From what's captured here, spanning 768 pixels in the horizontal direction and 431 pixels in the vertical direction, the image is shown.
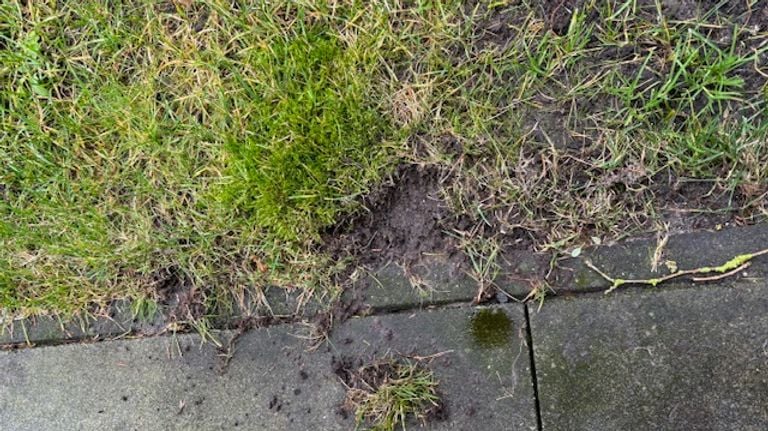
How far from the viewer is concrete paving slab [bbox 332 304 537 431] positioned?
1.85 meters

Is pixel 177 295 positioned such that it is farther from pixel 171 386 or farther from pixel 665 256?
pixel 665 256

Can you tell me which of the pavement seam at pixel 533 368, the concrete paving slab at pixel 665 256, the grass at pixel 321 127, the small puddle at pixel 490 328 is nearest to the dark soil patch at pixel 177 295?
the grass at pixel 321 127

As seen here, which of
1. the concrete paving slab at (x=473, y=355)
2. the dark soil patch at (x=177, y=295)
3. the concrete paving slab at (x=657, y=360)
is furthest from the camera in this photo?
the dark soil patch at (x=177, y=295)

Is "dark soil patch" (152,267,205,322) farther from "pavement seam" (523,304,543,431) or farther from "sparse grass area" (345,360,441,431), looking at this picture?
"pavement seam" (523,304,543,431)

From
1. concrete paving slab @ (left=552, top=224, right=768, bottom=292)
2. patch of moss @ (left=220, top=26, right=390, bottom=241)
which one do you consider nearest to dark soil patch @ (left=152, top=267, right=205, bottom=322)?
patch of moss @ (left=220, top=26, right=390, bottom=241)

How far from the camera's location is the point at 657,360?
1.79 m

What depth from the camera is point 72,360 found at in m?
2.13

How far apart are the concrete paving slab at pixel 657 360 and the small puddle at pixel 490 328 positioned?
0.28 ft

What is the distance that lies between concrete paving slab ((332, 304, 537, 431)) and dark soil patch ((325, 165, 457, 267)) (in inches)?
7.5

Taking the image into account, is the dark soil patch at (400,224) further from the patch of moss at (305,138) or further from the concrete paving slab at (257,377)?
the concrete paving slab at (257,377)

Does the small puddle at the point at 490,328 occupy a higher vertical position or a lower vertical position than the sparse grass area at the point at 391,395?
higher

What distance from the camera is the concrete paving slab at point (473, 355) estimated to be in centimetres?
185

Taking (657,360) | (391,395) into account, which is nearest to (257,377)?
(391,395)

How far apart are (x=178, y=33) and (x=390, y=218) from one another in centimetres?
94
